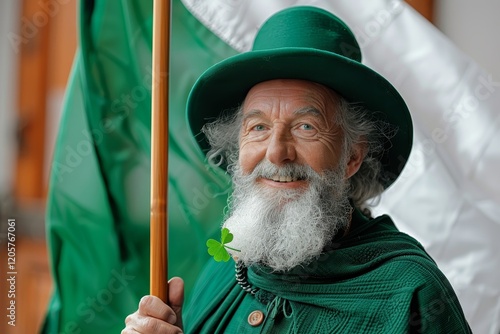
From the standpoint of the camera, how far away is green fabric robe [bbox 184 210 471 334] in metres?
1.67

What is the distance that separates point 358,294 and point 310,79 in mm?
549

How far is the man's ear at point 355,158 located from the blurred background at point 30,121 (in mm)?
1982

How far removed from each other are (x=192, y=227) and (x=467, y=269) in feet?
3.31

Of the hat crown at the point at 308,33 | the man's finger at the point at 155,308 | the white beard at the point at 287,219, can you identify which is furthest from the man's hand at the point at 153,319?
the hat crown at the point at 308,33

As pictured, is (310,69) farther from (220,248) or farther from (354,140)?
(220,248)

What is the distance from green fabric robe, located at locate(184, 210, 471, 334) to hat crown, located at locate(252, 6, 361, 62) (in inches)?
18.2

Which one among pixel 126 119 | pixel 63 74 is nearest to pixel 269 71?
pixel 126 119

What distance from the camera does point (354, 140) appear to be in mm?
1950

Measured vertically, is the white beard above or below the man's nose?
below

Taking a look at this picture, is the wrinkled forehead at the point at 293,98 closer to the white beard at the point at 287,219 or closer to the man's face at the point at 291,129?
the man's face at the point at 291,129

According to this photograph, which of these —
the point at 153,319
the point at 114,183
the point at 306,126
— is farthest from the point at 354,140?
the point at 114,183

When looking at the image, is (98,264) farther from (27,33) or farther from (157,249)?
(27,33)

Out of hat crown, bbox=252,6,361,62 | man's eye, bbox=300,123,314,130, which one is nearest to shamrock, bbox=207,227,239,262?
man's eye, bbox=300,123,314,130

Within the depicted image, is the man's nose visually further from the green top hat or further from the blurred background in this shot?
the blurred background
